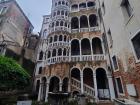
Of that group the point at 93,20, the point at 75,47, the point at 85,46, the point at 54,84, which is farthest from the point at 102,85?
the point at 93,20

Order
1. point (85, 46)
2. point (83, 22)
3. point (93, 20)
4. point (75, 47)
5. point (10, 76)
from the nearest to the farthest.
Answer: point (10, 76)
point (85, 46)
point (75, 47)
point (93, 20)
point (83, 22)

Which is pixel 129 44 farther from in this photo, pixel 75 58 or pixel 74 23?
pixel 74 23

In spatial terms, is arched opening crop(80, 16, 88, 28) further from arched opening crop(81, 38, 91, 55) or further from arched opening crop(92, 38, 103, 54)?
arched opening crop(92, 38, 103, 54)

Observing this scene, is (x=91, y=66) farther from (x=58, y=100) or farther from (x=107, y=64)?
(x=58, y=100)

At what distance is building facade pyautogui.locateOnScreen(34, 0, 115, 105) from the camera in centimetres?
1464

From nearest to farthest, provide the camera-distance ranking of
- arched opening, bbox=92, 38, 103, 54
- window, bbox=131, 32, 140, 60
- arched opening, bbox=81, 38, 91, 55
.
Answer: window, bbox=131, 32, 140, 60 → arched opening, bbox=92, 38, 103, 54 → arched opening, bbox=81, 38, 91, 55

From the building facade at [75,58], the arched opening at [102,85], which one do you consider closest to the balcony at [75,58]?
the building facade at [75,58]

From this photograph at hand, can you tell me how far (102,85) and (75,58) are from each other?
18.2 ft

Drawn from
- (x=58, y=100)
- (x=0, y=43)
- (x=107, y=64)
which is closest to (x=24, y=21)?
(x=0, y=43)

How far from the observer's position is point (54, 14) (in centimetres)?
2025

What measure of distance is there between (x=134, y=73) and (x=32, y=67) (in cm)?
2019

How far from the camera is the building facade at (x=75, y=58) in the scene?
14.6m

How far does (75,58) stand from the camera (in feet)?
53.9

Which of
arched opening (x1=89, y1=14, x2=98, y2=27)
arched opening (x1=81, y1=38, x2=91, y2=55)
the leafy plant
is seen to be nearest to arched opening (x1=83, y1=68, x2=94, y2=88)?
arched opening (x1=81, y1=38, x2=91, y2=55)
